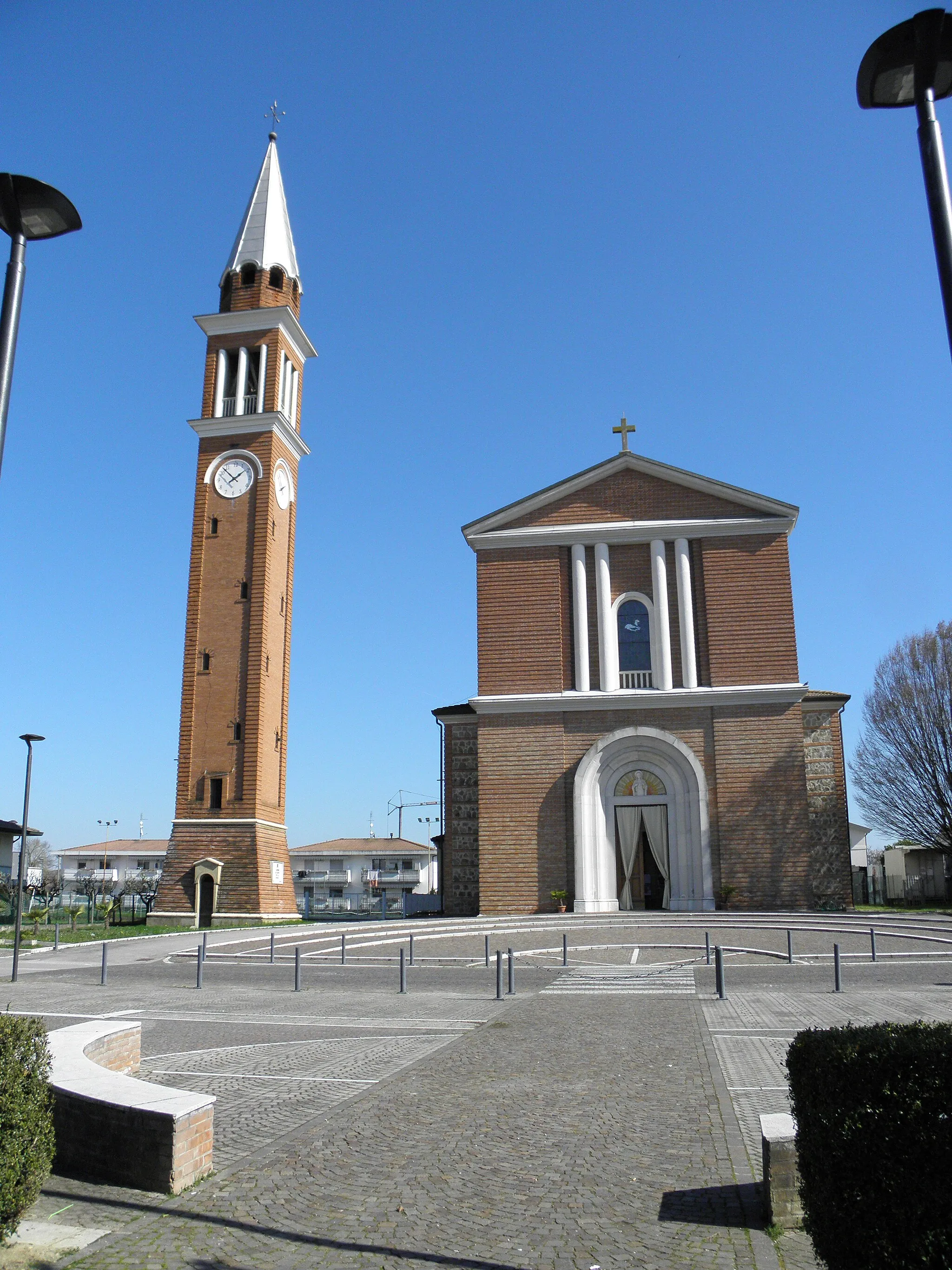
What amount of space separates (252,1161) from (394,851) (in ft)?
290

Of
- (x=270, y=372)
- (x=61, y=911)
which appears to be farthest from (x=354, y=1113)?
(x=61, y=911)

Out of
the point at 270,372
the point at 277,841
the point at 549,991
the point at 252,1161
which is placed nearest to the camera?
the point at 252,1161

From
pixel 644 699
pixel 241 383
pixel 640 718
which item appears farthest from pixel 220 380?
pixel 640 718

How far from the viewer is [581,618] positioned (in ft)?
119

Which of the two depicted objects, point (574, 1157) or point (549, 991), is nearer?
point (574, 1157)

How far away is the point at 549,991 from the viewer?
16359 mm

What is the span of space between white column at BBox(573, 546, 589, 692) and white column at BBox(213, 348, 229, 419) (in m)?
17.8

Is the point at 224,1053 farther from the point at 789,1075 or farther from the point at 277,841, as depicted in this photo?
the point at 277,841

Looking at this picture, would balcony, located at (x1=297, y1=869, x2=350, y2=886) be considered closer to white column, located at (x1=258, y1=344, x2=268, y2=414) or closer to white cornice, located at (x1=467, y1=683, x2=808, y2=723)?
white column, located at (x1=258, y1=344, x2=268, y2=414)

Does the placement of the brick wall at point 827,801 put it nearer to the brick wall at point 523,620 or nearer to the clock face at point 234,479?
the brick wall at point 523,620

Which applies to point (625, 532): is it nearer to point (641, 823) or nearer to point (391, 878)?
point (641, 823)

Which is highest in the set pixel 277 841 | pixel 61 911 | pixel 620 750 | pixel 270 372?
pixel 270 372

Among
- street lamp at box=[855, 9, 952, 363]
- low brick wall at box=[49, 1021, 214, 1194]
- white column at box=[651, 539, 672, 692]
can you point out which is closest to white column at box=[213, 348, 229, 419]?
white column at box=[651, 539, 672, 692]

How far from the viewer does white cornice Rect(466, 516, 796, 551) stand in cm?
3631
